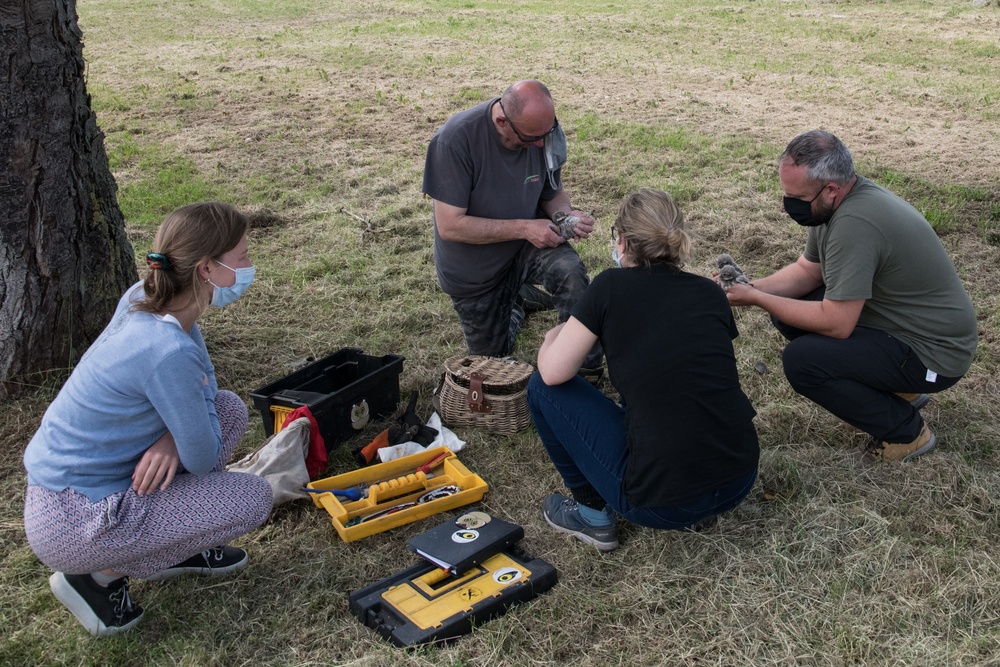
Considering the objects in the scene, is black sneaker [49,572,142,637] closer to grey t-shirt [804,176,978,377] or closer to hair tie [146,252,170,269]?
hair tie [146,252,170,269]

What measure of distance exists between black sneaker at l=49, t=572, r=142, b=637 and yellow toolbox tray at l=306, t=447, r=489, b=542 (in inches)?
30.9

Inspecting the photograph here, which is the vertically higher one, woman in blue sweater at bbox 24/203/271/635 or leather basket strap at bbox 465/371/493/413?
woman in blue sweater at bbox 24/203/271/635

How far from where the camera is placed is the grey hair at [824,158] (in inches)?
132

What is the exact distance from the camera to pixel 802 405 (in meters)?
4.06

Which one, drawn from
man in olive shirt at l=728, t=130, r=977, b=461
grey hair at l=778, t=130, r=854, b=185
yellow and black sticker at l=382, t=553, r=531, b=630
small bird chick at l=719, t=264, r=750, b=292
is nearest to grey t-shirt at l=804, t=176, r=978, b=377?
man in olive shirt at l=728, t=130, r=977, b=461

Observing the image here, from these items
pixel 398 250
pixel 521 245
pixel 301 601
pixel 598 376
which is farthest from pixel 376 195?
pixel 301 601

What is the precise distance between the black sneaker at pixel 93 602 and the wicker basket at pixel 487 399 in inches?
65.4

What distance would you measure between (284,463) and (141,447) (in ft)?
2.76

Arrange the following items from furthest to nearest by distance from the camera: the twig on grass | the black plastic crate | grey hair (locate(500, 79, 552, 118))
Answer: the twig on grass < grey hair (locate(500, 79, 552, 118)) < the black plastic crate

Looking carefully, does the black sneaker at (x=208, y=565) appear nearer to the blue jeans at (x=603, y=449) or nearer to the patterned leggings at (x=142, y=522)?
the patterned leggings at (x=142, y=522)

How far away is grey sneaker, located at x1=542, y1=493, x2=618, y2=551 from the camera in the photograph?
10.3ft

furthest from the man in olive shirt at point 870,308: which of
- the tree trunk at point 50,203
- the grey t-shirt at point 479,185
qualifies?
the tree trunk at point 50,203

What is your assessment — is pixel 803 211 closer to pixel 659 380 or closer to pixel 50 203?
pixel 659 380

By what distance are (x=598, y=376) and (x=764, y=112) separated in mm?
5799
